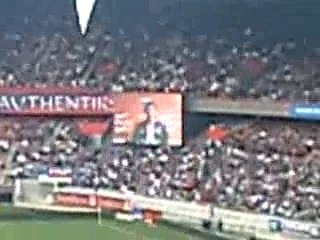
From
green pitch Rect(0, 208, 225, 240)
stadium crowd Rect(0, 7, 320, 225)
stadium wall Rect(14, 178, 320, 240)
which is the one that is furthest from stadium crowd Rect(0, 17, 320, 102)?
green pitch Rect(0, 208, 225, 240)

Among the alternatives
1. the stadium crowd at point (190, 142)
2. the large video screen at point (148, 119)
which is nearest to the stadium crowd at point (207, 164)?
the stadium crowd at point (190, 142)

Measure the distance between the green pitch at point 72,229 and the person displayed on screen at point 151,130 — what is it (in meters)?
1.24

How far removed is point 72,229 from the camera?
10125mm

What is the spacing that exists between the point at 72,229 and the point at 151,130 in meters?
1.79

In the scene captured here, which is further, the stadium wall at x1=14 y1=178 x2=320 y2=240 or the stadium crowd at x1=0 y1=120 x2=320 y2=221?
the stadium crowd at x1=0 y1=120 x2=320 y2=221

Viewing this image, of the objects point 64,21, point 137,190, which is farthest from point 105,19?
point 137,190

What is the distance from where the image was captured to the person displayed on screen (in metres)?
11.1

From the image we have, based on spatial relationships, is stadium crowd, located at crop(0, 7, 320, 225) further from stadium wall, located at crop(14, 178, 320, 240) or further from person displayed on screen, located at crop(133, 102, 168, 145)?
stadium wall, located at crop(14, 178, 320, 240)

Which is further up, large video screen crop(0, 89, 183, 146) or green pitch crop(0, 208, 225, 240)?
large video screen crop(0, 89, 183, 146)

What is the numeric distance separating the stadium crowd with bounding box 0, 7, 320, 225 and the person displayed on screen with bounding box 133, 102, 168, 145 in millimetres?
114

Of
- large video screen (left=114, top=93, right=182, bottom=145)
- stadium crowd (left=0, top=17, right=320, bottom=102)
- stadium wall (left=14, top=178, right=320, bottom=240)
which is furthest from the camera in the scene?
stadium crowd (left=0, top=17, right=320, bottom=102)

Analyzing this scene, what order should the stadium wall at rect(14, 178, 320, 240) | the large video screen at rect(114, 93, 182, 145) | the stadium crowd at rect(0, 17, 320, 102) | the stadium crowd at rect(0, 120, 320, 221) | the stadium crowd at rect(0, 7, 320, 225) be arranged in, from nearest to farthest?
the stadium wall at rect(14, 178, 320, 240) < the stadium crowd at rect(0, 120, 320, 221) < the stadium crowd at rect(0, 7, 320, 225) < the large video screen at rect(114, 93, 182, 145) < the stadium crowd at rect(0, 17, 320, 102)

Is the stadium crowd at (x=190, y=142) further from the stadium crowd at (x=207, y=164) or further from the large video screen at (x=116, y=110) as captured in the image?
the large video screen at (x=116, y=110)

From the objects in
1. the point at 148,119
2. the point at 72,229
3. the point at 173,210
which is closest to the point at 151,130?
the point at 148,119
